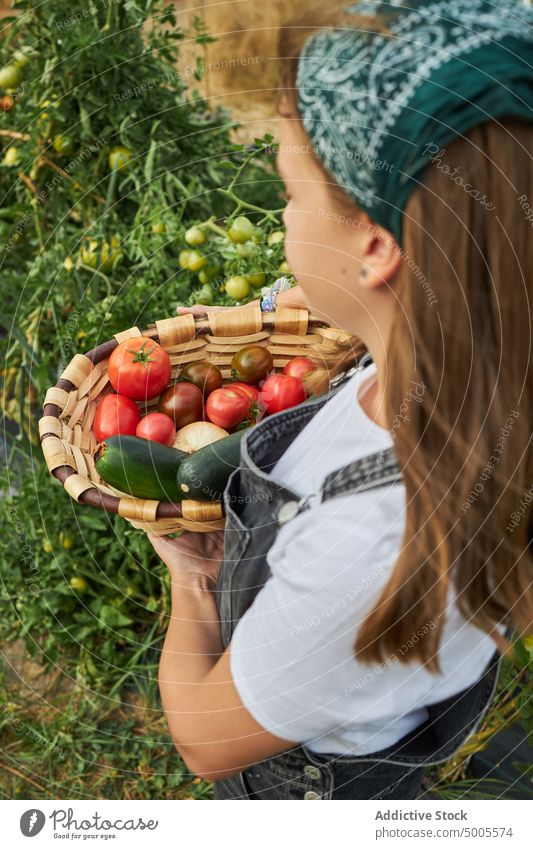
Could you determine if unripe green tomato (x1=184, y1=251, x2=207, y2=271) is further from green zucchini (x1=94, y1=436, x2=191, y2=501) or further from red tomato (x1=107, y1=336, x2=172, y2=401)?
green zucchini (x1=94, y1=436, x2=191, y2=501)

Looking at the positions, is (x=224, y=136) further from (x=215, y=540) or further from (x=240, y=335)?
(x=215, y=540)

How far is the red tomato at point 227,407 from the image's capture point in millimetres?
1059

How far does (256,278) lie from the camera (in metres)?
1.21

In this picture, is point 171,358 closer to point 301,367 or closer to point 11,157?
point 301,367

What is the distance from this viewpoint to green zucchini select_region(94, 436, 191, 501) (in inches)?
36.6

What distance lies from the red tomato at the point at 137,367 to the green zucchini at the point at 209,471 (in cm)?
17

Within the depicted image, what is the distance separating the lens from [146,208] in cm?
146

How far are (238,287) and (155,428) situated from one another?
28 centimetres

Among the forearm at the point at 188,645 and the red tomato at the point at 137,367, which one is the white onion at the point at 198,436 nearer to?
the red tomato at the point at 137,367

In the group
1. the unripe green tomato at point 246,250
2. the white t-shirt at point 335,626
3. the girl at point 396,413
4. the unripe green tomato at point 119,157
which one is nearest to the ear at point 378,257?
the girl at point 396,413

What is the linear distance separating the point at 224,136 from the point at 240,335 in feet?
2.41

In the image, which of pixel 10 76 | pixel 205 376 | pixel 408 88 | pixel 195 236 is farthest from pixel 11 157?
pixel 408 88

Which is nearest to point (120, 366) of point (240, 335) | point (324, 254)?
point (240, 335)

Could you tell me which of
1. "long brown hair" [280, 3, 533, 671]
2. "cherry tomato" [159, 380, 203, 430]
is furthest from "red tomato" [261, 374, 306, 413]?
"long brown hair" [280, 3, 533, 671]
